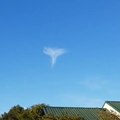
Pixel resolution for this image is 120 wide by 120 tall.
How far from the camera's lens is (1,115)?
85000 millimetres

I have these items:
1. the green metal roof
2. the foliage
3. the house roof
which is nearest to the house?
the house roof

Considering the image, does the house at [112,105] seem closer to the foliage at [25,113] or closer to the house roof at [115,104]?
the house roof at [115,104]

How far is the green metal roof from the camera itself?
52469 millimetres

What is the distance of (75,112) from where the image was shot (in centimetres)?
5372

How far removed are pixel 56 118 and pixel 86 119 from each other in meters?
9.10

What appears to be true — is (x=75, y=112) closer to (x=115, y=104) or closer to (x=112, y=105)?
(x=112, y=105)

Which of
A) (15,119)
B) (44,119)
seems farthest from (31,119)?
(44,119)

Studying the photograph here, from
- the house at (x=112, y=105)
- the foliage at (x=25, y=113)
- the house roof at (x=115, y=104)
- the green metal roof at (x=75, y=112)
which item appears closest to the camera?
the green metal roof at (x=75, y=112)

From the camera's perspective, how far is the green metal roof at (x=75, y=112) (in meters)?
52.5

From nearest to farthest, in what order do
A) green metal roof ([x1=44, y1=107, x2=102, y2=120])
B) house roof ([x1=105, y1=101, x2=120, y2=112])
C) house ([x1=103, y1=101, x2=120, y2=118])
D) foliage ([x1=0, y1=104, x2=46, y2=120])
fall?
1. green metal roof ([x1=44, y1=107, x2=102, y2=120])
2. house roof ([x1=105, y1=101, x2=120, y2=112])
3. house ([x1=103, y1=101, x2=120, y2=118])
4. foliage ([x1=0, y1=104, x2=46, y2=120])

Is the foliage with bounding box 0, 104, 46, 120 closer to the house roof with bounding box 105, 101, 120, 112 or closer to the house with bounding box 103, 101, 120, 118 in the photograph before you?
the house with bounding box 103, 101, 120, 118

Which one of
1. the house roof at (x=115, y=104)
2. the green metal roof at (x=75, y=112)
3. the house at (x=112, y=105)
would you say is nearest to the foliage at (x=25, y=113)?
the green metal roof at (x=75, y=112)

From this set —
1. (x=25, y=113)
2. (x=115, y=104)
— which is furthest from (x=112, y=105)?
(x=25, y=113)

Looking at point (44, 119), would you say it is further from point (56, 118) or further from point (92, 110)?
point (92, 110)
